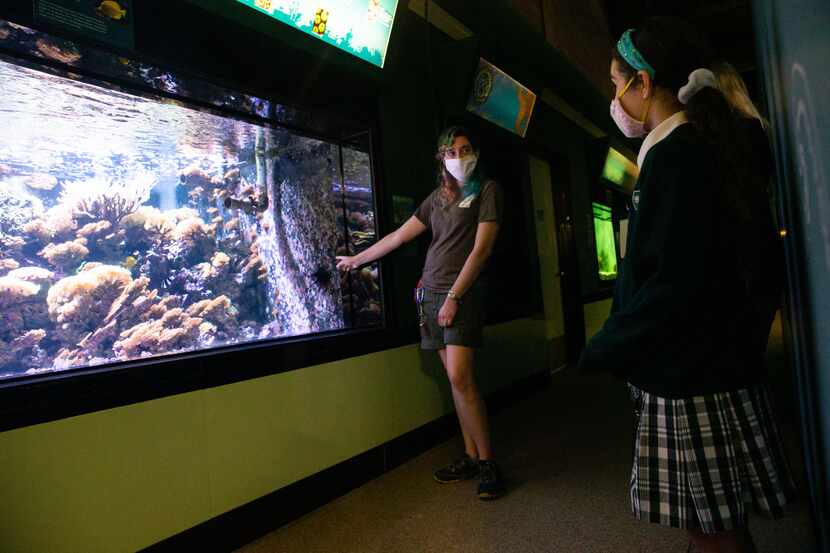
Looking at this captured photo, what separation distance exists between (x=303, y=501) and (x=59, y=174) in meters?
1.63

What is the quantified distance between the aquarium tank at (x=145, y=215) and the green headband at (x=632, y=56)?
5.62 ft

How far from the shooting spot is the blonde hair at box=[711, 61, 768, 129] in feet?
3.72

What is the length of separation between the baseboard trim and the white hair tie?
2082mm

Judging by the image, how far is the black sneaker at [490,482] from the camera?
2467mm

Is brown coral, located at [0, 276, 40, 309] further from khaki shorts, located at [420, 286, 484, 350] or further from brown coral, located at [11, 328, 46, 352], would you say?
khaki shorts, located at [420, 286, 484, 350]

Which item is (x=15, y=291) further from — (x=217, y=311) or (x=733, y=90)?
(x=733, y=90)

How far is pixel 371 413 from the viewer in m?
2.85

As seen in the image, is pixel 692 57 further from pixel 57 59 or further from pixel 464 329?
pixel 57 59

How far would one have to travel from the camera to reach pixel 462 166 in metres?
2.60

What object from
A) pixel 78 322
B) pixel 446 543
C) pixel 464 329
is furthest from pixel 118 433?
pixel 464 329

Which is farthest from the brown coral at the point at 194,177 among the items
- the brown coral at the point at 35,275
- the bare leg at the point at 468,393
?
the bare leg at the point at 468,393

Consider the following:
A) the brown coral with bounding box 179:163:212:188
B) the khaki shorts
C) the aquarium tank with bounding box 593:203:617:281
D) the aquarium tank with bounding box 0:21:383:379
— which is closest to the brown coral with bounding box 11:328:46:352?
the aquarium tank with bounding box 0:21:383:379

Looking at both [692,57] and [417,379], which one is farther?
[417,379]

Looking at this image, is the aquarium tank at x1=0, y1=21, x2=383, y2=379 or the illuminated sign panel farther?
Answer: the illuminated sign panel
